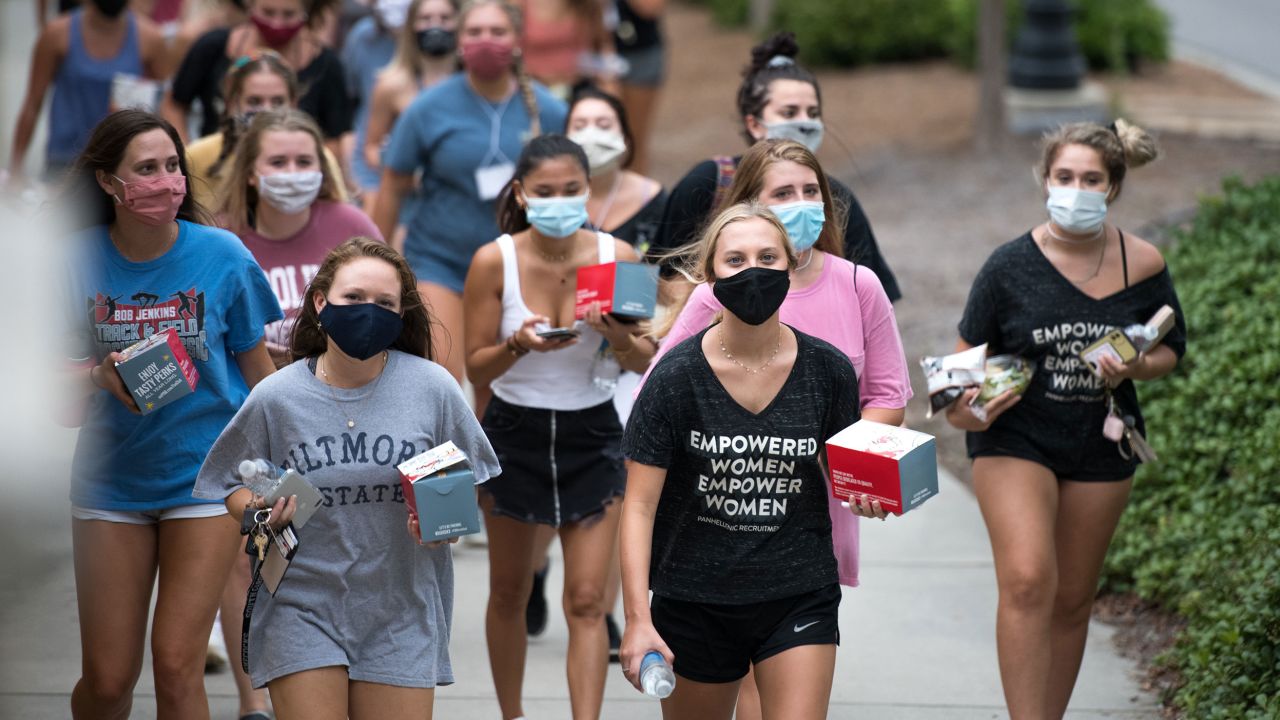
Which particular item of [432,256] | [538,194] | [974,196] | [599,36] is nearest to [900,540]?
[432,256]

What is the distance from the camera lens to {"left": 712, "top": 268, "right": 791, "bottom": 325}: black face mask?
3824mm

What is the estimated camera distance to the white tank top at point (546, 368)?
5.11 metres

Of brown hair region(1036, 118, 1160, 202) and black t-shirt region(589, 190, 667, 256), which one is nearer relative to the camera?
brown hair region(1036, 118, 1160, 202)

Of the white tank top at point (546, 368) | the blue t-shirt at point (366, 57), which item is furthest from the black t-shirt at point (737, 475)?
the blue t-shirt at point (366, 57)

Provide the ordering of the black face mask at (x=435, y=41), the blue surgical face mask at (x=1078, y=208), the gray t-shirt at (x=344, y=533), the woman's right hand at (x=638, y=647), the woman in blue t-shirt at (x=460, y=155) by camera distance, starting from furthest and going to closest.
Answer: the black face mask at (x=435, y=41) → the woman in blue t-shirt at (x=460, y=155) → the blue surgical face mask at (x=1078, y=208) → the gray t-shirt at (x=344, y=533) → the woman's right hand at (x=638, y=647)

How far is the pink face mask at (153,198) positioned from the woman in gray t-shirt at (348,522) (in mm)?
705

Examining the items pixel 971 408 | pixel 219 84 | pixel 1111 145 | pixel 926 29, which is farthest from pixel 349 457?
pixel 926 29

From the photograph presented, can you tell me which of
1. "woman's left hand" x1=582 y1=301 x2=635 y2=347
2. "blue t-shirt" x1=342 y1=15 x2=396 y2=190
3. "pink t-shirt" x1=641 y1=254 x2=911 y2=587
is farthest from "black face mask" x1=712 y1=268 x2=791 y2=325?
"blue t-shirt" x1=342 y1=15 x2=396 y2=190

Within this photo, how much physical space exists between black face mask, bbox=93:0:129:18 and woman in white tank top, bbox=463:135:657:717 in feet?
13.3

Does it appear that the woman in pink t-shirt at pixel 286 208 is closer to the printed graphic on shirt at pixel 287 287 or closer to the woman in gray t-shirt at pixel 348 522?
the printed graphic on shirt at pixel 287 287

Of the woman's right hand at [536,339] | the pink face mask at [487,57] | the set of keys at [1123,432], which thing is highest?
the pink face mask at [487,57]

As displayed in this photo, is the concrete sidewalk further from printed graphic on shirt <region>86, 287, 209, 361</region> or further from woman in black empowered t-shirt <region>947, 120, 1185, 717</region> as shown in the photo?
printed graphic on shirt <region>86, 287, 209, 361</region>

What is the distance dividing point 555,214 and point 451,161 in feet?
5.40

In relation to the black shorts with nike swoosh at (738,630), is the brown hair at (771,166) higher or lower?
higher
